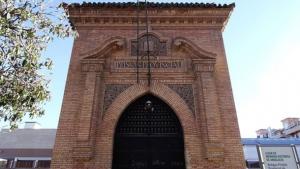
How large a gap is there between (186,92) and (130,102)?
1538mm

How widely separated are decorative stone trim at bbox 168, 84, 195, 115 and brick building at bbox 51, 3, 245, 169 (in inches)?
1.0

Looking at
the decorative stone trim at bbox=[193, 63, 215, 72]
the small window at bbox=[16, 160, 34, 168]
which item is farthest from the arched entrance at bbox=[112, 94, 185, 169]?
the small window at bbox=[16, 160, 34, 168]

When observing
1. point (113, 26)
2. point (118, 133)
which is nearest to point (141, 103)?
point (118, 133)

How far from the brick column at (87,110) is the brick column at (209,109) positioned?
2744 mm

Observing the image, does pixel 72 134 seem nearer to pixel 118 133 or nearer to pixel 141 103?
pixel 118 133

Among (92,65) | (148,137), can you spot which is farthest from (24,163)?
(148,137)

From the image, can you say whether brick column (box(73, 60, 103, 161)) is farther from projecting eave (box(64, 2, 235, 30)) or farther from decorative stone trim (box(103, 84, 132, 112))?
projecting eave (box(64, 2, 235, 30))

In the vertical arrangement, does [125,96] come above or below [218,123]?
above

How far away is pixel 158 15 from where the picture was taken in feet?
28.4

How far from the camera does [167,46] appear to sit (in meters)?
8.39

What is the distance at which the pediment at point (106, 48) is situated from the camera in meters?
7.94

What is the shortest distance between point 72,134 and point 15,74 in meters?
2.20

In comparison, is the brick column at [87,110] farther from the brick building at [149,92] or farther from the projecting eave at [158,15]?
the projecting eave at [158,15]

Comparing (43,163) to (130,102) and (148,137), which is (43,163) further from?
(148,137)
